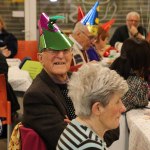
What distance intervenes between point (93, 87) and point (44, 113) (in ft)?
1.57

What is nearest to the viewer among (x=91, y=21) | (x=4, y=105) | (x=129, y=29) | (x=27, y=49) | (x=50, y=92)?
(x=50, y=92)

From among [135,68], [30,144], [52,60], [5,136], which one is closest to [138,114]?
[135,68]

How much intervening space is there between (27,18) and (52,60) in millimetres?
4574

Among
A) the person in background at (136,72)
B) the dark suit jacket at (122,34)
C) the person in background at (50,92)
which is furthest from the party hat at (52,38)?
the dark suit jacket at (122,34)

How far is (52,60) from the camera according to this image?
192 centimetres

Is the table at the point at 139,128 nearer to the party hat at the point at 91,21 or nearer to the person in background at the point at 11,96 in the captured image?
the party hat at the point at 91,21

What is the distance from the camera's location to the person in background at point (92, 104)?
1.25 m

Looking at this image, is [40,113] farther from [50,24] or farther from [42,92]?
[50,24]

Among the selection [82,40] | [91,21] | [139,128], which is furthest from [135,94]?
[91,21]

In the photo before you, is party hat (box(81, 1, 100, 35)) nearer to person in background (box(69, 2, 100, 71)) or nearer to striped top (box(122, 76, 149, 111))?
person in background (box(69, 2, 100, 71))

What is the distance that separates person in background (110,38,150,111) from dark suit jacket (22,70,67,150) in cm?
74

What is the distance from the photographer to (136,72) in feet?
7.91

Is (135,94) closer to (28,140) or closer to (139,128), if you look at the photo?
(139,128)

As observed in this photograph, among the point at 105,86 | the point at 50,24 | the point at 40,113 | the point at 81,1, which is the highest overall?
the point at 81,1
